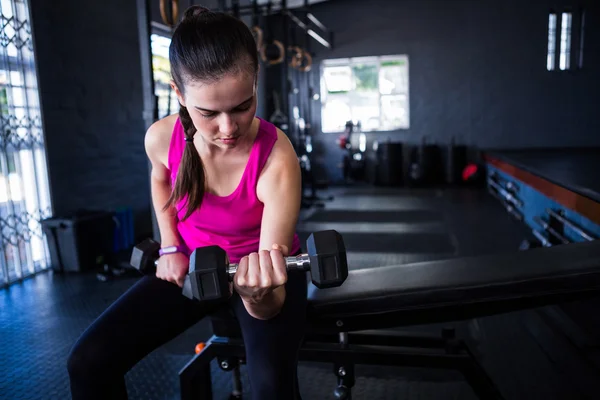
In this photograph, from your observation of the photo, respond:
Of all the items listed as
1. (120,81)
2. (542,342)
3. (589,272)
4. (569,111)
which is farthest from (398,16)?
(589,272)

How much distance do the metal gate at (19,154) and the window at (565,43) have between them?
20.7 feet

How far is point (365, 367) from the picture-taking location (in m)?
1.80

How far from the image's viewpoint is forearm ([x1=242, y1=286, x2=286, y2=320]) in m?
0.95

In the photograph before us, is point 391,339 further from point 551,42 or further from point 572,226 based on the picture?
point 551,42

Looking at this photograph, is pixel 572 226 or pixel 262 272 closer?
pixel 262 272

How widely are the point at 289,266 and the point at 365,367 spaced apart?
3.76 feet

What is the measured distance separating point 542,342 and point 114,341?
1.73 meters

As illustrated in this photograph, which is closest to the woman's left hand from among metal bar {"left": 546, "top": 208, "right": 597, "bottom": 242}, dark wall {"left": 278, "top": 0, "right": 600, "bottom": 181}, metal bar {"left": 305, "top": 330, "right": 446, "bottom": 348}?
metal bar {"left": 305, "top": 330, "right": 446, "bottom": 348}

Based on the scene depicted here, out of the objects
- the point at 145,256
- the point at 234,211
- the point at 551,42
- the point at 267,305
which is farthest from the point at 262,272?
the point at 551,42

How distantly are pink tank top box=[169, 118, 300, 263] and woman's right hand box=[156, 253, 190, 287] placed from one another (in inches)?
2.6

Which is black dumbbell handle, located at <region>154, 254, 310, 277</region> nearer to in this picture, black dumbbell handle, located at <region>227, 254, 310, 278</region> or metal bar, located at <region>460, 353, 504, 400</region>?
black dumbbell handle, located at <region>227, 254, 310, 278</region>

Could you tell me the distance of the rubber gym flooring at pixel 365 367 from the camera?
164 centimetres

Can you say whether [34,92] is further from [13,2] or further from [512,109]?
[512,109]

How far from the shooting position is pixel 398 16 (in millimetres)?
6941
